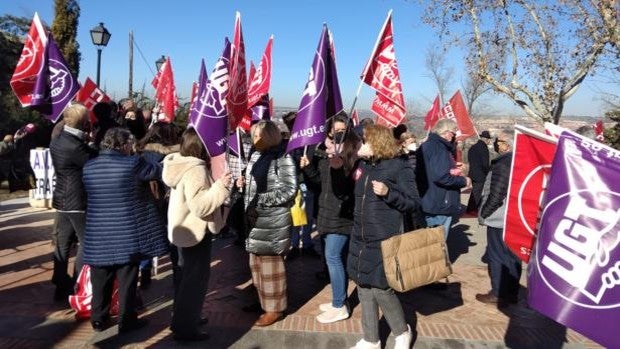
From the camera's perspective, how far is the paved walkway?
4199 millimetres

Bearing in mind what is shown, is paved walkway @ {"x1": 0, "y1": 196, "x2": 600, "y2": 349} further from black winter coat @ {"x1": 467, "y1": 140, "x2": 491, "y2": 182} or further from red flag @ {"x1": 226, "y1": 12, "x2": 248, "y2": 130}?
black winter coat @ {"x1": 467, "y1": 140, "x2": 491, "y2": 182}

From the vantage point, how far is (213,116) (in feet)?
12.9

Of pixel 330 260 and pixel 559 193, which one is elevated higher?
Result: pixel 559 193

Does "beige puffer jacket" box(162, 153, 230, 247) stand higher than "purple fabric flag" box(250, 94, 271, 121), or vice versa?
"purple fabric flag" box(250, 94, 271, 121)

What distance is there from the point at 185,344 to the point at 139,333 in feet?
1.65

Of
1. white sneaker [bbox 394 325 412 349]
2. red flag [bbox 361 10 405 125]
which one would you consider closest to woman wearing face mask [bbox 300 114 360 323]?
red flag [bbox 361 10 405 125]

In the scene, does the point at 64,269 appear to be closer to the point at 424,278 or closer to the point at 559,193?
the point at 424,278

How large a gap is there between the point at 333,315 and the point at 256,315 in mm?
Answer: 758

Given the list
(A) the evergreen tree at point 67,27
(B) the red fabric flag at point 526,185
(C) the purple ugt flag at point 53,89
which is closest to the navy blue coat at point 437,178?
(B) the red fabric flag at point 526,185

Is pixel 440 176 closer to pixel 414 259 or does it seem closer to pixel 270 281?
pixel 414 259

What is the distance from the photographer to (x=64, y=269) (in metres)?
4.95

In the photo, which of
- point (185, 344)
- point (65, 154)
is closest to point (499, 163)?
point (185, 344)

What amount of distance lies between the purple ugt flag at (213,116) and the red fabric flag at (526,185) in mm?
2252

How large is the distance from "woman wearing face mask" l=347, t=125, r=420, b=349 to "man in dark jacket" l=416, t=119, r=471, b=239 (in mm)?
1809
